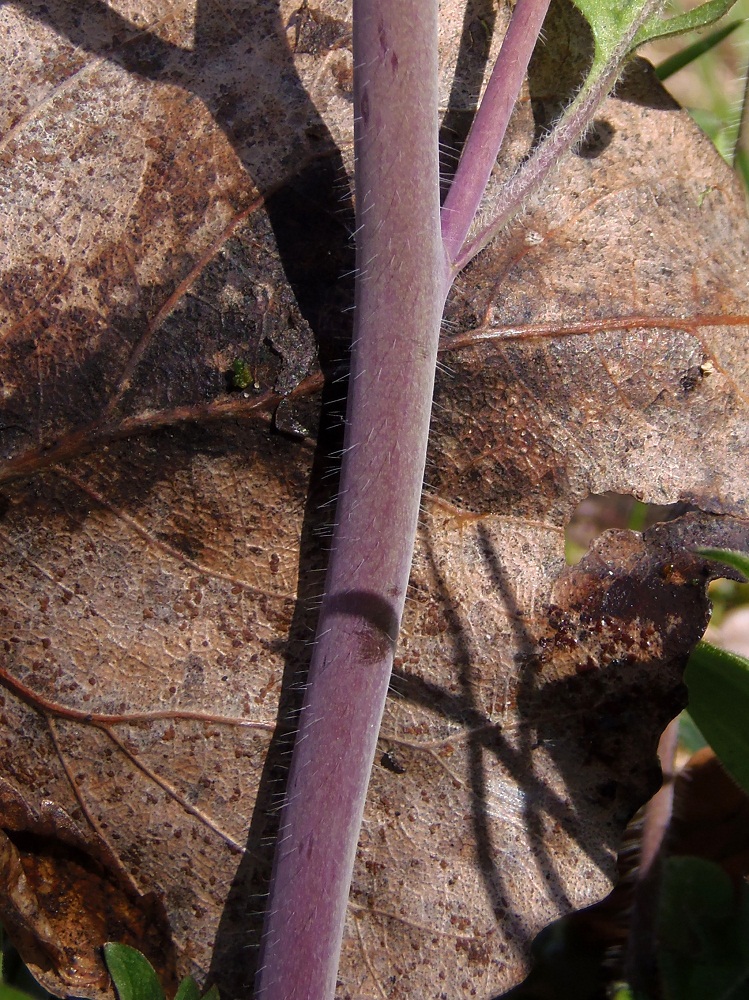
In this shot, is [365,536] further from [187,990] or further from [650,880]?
[650,880]

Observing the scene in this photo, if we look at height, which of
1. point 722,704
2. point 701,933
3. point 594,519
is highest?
point 594,519

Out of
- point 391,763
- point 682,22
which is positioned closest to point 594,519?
point 391,763

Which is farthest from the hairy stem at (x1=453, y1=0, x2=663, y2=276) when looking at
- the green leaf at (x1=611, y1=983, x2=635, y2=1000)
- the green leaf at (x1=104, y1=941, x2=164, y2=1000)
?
the green leaf at (x1=611, y1=983, x2=635, y2=1000)

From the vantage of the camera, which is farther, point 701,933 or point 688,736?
point 688,736

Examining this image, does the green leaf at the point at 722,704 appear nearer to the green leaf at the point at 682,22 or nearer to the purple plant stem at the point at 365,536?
the purple plant stem at the point at 365,536

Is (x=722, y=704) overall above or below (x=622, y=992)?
above

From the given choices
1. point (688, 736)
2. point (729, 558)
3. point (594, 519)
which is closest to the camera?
point (729, 558)

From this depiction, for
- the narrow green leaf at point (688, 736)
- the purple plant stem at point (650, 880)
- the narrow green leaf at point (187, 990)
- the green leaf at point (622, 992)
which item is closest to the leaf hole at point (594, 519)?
the narrow green leaf at point (688, 736)
